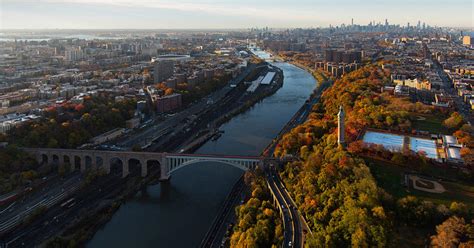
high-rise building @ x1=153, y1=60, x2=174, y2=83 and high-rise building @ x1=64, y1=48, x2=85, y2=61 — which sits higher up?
high-rise building @ x1=64, y1=48, x2=85, y2=61

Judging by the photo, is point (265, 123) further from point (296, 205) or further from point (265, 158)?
point (296, 205)

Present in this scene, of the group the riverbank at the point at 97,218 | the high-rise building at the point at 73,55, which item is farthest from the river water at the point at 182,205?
the high-rise building at the point at 73,55

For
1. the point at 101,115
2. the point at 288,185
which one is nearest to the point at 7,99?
the point at 101,115

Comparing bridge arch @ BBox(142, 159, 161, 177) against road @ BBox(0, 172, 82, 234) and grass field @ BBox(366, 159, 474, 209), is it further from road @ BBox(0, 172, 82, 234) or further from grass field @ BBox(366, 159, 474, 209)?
grass field @ BBox(366, 159, 474, 209)

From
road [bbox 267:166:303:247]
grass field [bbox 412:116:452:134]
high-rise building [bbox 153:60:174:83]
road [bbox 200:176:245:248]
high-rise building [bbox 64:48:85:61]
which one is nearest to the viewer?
road [bbox 267:166:303:247]

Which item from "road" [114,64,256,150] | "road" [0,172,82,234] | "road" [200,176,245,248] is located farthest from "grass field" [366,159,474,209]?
"road" [114,64,256,150]

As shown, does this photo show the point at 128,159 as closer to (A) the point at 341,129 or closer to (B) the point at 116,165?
(B) the point at 116,165

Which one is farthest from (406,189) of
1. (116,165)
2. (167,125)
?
(167,125)

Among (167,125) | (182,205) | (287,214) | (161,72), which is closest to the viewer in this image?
(287,214)

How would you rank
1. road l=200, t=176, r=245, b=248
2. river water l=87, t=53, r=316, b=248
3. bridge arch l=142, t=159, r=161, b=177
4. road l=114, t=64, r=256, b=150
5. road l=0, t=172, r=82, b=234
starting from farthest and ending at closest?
road l=114, t=64, r=256, b=150, bridge arch l=142, t=159, r=161, b=177, road l=0, t=172, r=82, b=234, river water l=87, t=53, r=316, b=248, road l=200, t=176, r=245, b=248
